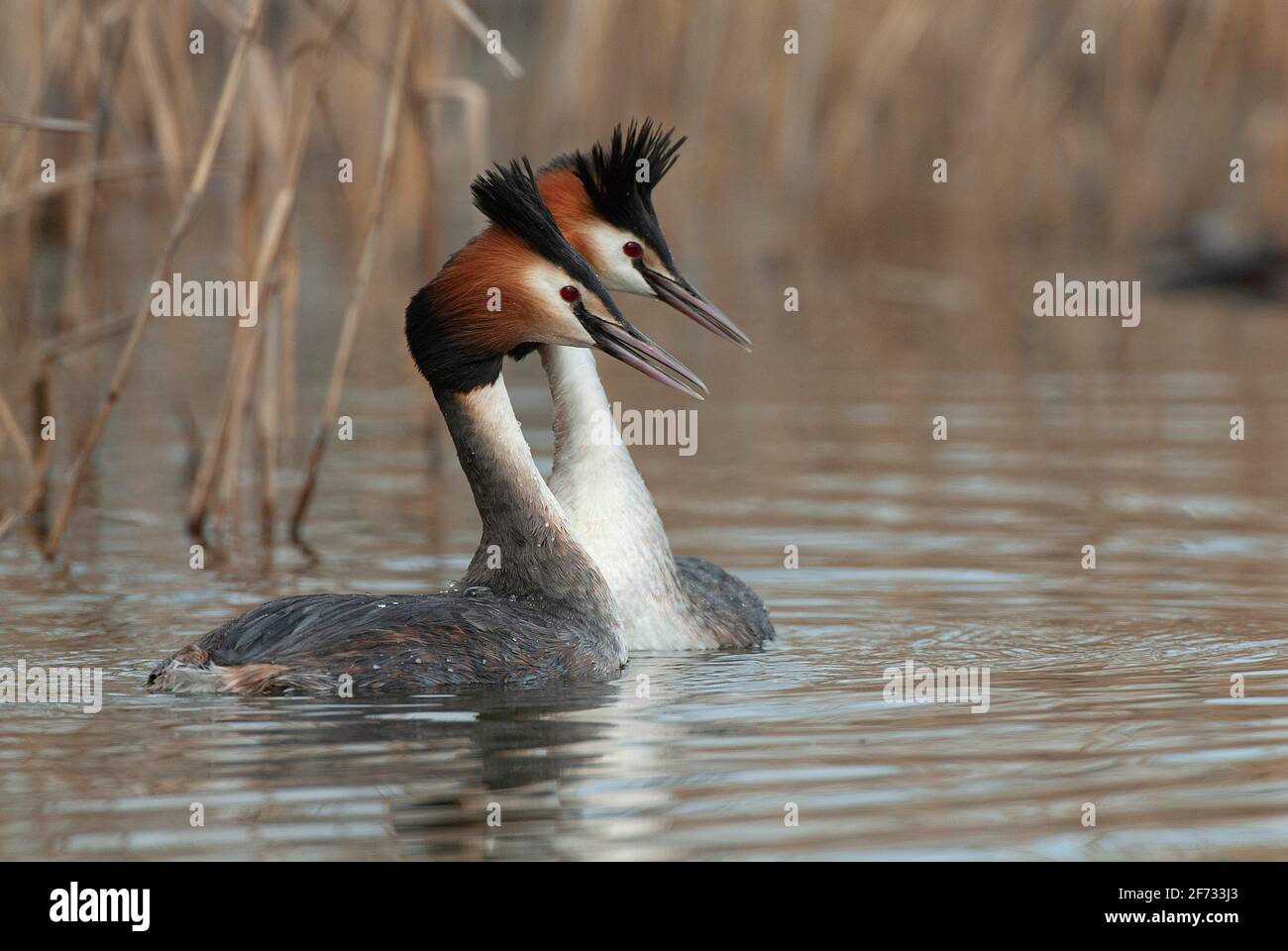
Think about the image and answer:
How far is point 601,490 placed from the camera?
7.43 metres

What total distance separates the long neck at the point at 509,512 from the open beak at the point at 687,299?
3.19 ft

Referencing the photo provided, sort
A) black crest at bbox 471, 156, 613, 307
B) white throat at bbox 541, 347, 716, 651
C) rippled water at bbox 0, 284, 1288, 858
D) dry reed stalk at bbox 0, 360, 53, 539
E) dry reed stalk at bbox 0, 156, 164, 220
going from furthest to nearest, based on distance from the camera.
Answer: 1. dry reed stalk at bbox 0, 156, 164, 220
2. dry reed stalk at bbox 0, 360, 53, 539
3. white throat at bbox 541, 347, 716, 651
4. black crest at bbox 471, 156, 613, 307
5. rippled water at bbox 0, 284, 1288, 858

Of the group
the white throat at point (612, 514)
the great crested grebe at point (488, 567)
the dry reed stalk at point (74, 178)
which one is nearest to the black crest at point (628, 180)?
the white throat at point (612, 514)

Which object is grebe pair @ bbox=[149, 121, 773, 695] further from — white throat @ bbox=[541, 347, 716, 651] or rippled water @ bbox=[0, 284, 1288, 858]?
rippled water @ bbox=[0, 284, 1288, 858]

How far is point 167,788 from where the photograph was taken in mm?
5195

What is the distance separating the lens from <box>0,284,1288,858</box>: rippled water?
4.91 metres

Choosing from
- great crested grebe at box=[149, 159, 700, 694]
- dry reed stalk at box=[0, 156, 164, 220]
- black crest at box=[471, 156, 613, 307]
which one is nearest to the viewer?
great crested grebe at box=[149, 159, 700, 694]

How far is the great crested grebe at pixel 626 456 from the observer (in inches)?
289

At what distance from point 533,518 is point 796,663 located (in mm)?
894

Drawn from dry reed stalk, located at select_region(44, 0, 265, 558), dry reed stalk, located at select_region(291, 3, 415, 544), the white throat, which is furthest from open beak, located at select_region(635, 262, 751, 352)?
dry reed stalk, located at select_region(44, 0, 265, 558)

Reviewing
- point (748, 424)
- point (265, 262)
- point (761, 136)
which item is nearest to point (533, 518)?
point (265, 262)

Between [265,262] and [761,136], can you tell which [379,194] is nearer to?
[265,262]

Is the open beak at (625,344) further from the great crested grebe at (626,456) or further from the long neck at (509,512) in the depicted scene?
the great crested grebe at (626,456)
